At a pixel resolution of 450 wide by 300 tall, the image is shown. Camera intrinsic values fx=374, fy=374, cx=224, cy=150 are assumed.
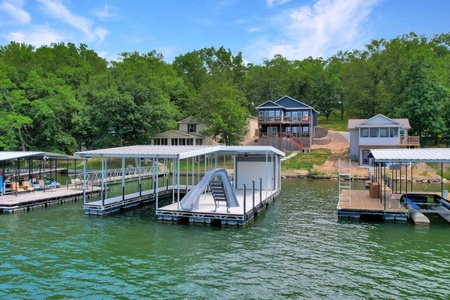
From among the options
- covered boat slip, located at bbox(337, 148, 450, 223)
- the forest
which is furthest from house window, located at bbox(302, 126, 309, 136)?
covered boat slip, located at bbox(337, 148, 450, 223)

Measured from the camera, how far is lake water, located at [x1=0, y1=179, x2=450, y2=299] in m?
10.3

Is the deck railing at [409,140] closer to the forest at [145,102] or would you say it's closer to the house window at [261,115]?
the forest at [145,102]

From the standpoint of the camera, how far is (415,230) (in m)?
16.7

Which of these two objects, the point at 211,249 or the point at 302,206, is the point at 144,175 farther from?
the point at 211,249

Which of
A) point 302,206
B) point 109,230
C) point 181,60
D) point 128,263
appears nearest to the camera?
point 128,263

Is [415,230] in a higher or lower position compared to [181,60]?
lower

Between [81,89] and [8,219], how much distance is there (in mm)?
39276

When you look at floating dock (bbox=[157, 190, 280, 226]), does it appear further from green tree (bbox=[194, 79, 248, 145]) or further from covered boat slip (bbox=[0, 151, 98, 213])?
green tree (bbox=[194, 79, 248, 145])

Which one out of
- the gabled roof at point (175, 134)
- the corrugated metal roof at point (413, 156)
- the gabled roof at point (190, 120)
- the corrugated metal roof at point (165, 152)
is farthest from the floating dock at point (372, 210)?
the gabled roof at point (190, 120)

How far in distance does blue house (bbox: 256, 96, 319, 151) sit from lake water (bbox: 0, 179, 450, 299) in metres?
33.8

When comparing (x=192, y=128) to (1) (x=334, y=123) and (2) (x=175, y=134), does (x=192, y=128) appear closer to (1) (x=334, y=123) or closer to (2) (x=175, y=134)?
(2) (x=175, y=134)

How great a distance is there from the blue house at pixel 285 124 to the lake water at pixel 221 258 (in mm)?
33770

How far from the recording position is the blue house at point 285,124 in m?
52.9

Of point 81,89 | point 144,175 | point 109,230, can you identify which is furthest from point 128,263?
point 81,89
